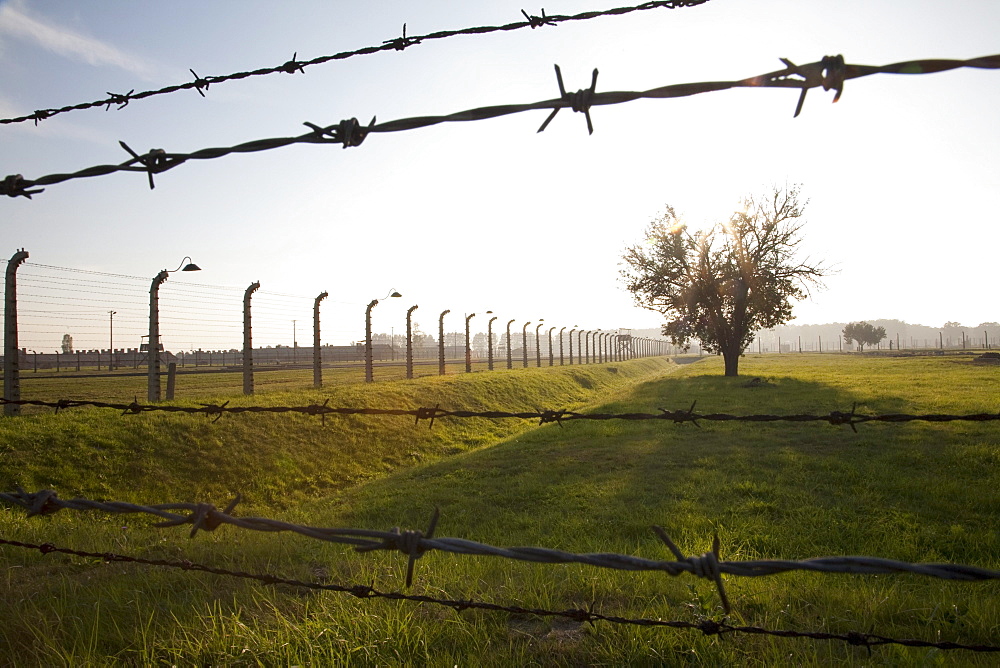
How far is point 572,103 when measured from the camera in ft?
6.15

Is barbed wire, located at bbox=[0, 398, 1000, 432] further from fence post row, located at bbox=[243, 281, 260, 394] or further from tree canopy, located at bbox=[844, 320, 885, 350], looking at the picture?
tree canopy, located at bbox=[844, 320, 885, 350]

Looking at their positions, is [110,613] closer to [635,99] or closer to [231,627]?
[231,627]

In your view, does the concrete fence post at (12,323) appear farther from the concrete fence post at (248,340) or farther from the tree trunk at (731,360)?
the tree trunk at (731,360)

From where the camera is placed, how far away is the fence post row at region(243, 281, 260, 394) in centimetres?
1259

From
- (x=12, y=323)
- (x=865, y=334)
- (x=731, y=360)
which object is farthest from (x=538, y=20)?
(x=865, y=334)

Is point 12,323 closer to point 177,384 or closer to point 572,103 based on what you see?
point 572,103

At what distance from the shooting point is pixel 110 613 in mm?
2969

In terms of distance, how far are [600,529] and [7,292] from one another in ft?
32.7

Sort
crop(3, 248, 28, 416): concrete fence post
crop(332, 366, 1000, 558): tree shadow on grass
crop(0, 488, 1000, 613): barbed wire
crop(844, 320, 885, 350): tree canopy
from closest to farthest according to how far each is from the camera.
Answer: crop(0, 488, 1000, 613): barbed wire → crop(332, 366, 1000, 558): tree shadow on grass → crop(3, 248, 28, 416): concrete fence post → crop(844, 320, 885, 350): tree canopy

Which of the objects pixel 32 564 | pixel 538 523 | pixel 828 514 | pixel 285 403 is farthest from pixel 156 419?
pixel 828 514

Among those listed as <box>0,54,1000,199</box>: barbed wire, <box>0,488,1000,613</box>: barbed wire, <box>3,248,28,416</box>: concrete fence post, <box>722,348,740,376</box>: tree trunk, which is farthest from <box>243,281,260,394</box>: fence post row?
<box>722,348,740,376</box>: tree trunk

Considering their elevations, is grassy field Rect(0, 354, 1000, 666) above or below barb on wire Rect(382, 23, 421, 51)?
below

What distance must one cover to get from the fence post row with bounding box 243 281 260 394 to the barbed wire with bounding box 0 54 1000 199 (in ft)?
35.4

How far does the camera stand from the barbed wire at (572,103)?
1655mm
